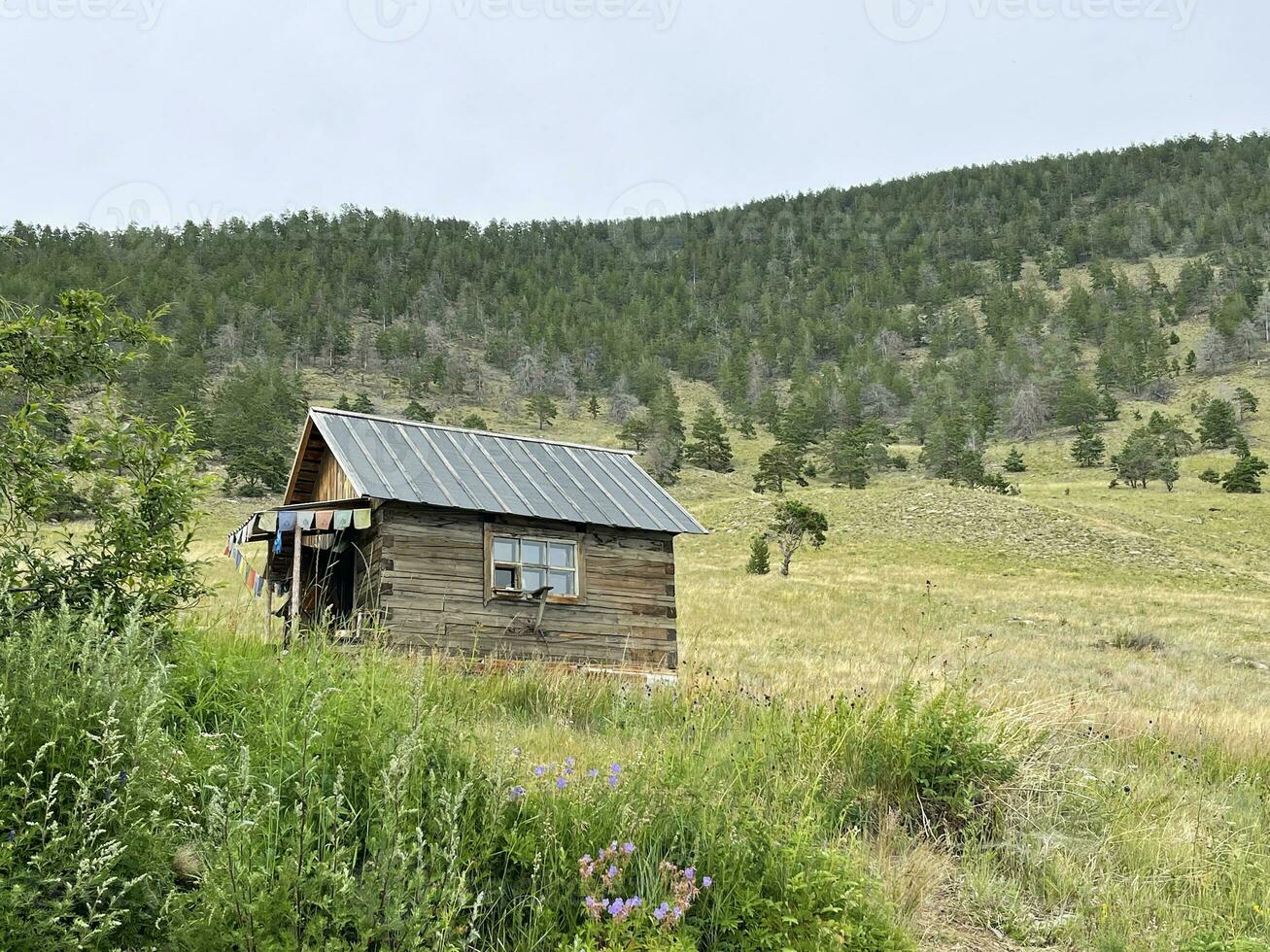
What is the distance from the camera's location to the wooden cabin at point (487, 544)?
1554cm

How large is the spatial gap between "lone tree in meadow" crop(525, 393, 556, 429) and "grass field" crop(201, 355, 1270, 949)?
22596 mm

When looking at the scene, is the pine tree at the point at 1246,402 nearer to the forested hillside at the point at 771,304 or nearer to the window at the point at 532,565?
the forested hillside at the point at 771,304

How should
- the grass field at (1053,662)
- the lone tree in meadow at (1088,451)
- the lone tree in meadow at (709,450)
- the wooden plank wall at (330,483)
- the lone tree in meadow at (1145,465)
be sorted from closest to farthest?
the grass field at (1053,662) → the wooden plank wall at (330,483) → the lone tree in meadow at (1145,465) → the lone tree in meadow at (1088,451) → the lone tree in meadow at (709,450)

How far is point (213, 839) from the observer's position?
3.57 metres

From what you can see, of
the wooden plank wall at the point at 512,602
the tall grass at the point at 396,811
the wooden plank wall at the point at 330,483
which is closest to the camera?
the tall grass at the point at 396,811

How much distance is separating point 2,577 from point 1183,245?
16821cm

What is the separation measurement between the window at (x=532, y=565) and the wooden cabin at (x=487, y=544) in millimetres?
21

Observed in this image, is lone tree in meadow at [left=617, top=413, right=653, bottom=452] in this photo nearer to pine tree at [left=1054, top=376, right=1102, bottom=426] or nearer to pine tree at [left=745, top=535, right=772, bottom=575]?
pine tree at [left=1054, top=376, right=1102, bottom=426]

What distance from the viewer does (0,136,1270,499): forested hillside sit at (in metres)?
91.0

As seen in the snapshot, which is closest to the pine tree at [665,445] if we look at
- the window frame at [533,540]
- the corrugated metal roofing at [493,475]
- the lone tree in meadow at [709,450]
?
the lone tree in meadow at [709,450]

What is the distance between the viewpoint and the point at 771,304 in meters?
154

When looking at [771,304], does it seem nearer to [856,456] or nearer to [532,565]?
[856,456]

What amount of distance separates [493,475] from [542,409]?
7263 centimetres

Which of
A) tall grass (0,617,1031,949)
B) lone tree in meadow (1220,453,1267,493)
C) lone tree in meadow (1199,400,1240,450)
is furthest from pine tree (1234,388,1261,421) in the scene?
tall grass (0,617,1031,949)
